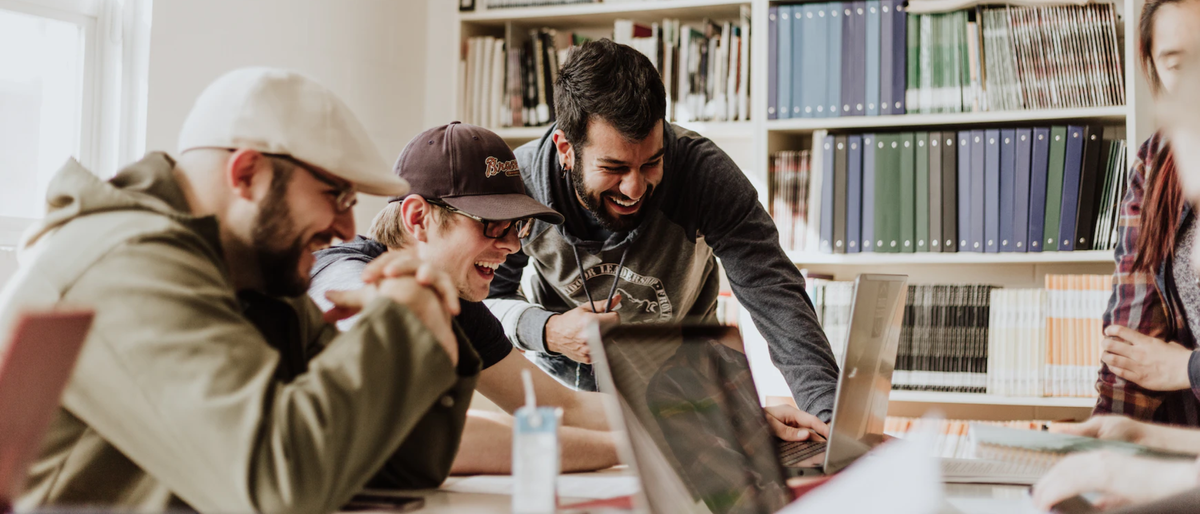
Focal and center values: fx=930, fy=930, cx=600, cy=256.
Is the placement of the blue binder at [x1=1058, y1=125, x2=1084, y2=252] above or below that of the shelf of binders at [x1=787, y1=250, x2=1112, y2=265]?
above

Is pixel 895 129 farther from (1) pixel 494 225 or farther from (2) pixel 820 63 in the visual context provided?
(1) pixel 494 225

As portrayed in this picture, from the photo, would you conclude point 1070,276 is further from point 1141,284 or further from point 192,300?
point 192,300

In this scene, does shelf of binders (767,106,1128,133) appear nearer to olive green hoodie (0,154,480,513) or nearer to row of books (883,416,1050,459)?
row of books (883,416,1050,459)

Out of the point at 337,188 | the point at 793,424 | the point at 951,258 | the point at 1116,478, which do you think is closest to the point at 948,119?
the point at 951,258

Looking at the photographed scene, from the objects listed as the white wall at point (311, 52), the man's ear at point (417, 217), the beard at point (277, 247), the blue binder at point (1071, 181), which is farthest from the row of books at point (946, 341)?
the beard at point (277, 247)

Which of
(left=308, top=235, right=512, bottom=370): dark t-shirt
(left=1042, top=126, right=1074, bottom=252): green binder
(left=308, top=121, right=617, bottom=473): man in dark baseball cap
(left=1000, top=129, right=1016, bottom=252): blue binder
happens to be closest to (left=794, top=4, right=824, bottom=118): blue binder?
(left=1000, top=129, right=1016, bottom=252): blue binder

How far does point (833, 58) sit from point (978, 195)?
0.58 metres

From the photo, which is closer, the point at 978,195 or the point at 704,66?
the point at 978,195

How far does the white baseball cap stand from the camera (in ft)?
3.17

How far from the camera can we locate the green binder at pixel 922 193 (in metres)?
2.70

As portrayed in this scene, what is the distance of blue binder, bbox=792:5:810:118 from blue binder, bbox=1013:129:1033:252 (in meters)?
0.62

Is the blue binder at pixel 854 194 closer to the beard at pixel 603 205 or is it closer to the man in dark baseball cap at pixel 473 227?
the beard at pixel 603 205

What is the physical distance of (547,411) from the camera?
0.94 meters

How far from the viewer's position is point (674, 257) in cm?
212
